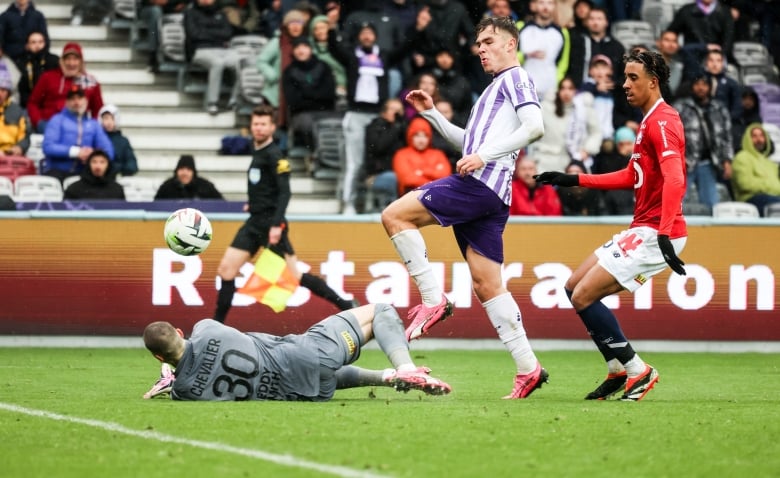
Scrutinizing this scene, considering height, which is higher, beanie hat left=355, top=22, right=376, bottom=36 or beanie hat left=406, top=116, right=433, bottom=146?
beanie hat left=355, top=22, right=376, bottom=36

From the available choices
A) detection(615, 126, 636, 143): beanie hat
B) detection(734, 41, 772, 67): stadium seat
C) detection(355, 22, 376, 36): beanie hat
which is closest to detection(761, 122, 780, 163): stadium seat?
detection(734, 41, 772, 67): stadium seat

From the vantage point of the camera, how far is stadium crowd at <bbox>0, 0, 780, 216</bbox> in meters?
16.7

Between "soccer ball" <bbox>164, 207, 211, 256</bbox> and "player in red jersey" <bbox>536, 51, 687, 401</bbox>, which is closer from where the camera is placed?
"player in red jersey" <bbox>536, 51, 687, 401</bbox>

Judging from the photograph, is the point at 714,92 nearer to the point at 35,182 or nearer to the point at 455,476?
the point at 35,182

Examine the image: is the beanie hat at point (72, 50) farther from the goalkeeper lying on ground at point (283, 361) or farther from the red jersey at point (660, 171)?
the red jersey at point (660, 171)

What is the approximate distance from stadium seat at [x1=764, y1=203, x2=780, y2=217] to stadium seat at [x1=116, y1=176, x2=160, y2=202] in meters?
7.55

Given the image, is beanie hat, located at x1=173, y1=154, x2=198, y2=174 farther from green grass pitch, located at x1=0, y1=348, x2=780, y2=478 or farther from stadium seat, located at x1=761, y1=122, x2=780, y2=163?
stadium seat, located at x1=761, y1=122, x2=780, y2=163

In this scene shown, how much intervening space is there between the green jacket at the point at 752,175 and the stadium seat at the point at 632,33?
3291 millimetres

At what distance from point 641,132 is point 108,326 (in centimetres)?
721

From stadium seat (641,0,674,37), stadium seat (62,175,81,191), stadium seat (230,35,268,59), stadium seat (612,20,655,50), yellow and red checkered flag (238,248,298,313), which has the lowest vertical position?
yellow and red checkered flag (238,248,298,313)

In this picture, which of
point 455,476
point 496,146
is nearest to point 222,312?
point 496,146

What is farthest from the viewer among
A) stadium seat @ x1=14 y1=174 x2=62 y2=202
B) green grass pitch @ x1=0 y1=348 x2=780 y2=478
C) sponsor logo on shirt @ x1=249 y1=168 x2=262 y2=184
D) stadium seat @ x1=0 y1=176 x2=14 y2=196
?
stadium seat @ x1=0 y1=176 x2=14 y2=196

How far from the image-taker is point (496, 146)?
8.93 m

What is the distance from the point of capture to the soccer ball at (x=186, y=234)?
1162 cm
